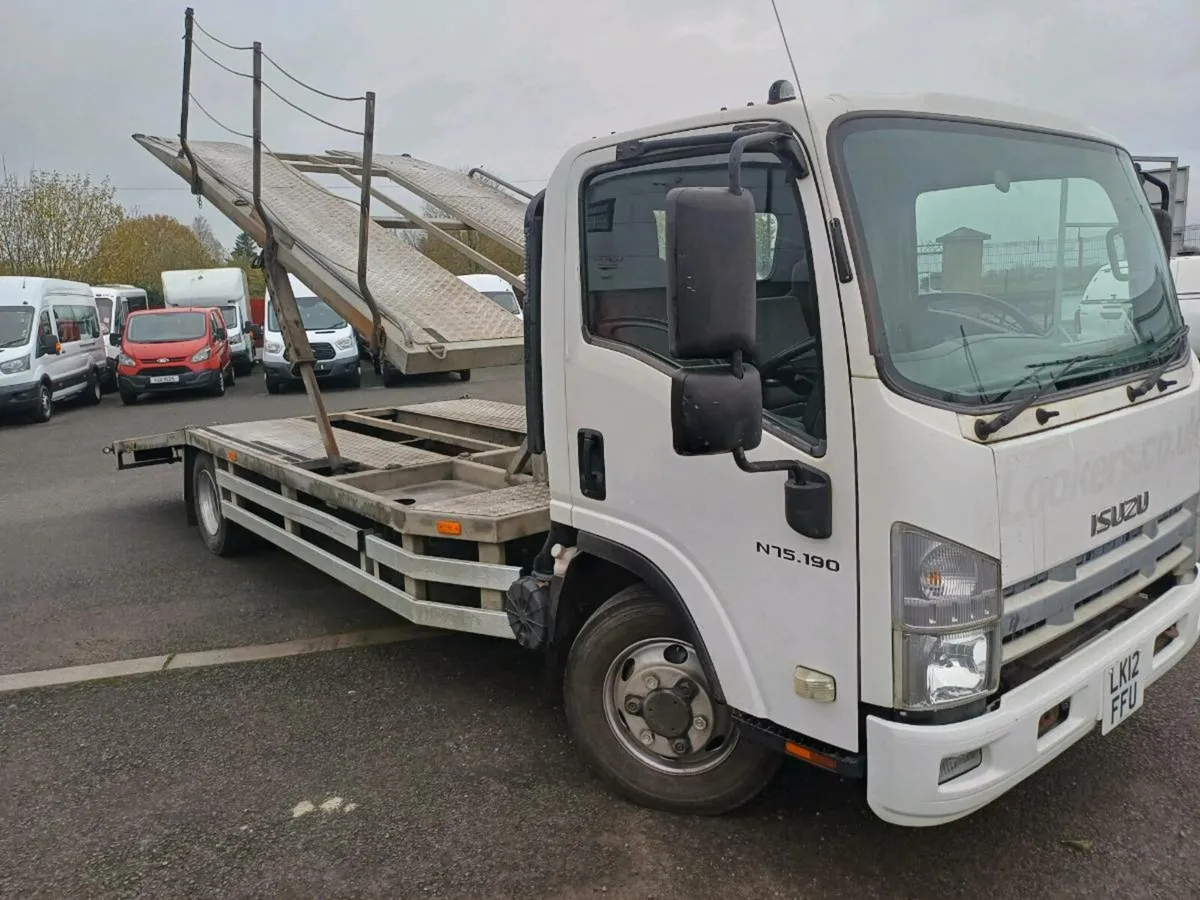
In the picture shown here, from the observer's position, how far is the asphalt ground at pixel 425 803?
288 centimetres

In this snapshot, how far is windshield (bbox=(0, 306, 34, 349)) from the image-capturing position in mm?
15336

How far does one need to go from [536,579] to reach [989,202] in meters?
1.95

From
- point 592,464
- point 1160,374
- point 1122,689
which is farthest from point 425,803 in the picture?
point 1160,374

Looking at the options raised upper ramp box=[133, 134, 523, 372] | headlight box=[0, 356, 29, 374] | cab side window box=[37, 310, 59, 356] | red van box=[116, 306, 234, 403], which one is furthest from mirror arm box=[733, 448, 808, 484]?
red van box=[116, 306, 234, 403]

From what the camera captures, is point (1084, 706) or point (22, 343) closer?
point (1084, 706)

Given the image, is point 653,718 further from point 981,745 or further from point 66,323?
point 66,323

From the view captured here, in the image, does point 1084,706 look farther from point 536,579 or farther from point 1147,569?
point 536,579

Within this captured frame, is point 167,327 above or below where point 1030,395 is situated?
above

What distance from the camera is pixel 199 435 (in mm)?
6625

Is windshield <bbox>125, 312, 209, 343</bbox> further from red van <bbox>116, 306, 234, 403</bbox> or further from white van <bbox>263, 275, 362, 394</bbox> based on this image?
white van <bbox>263, 275, 362, 394</bbox>

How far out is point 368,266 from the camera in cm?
521

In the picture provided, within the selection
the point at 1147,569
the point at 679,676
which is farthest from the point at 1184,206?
the point at 679,676

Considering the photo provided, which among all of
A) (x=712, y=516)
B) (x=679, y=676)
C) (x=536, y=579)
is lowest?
(x=679, y=676)

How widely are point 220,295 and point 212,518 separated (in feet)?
59.2
